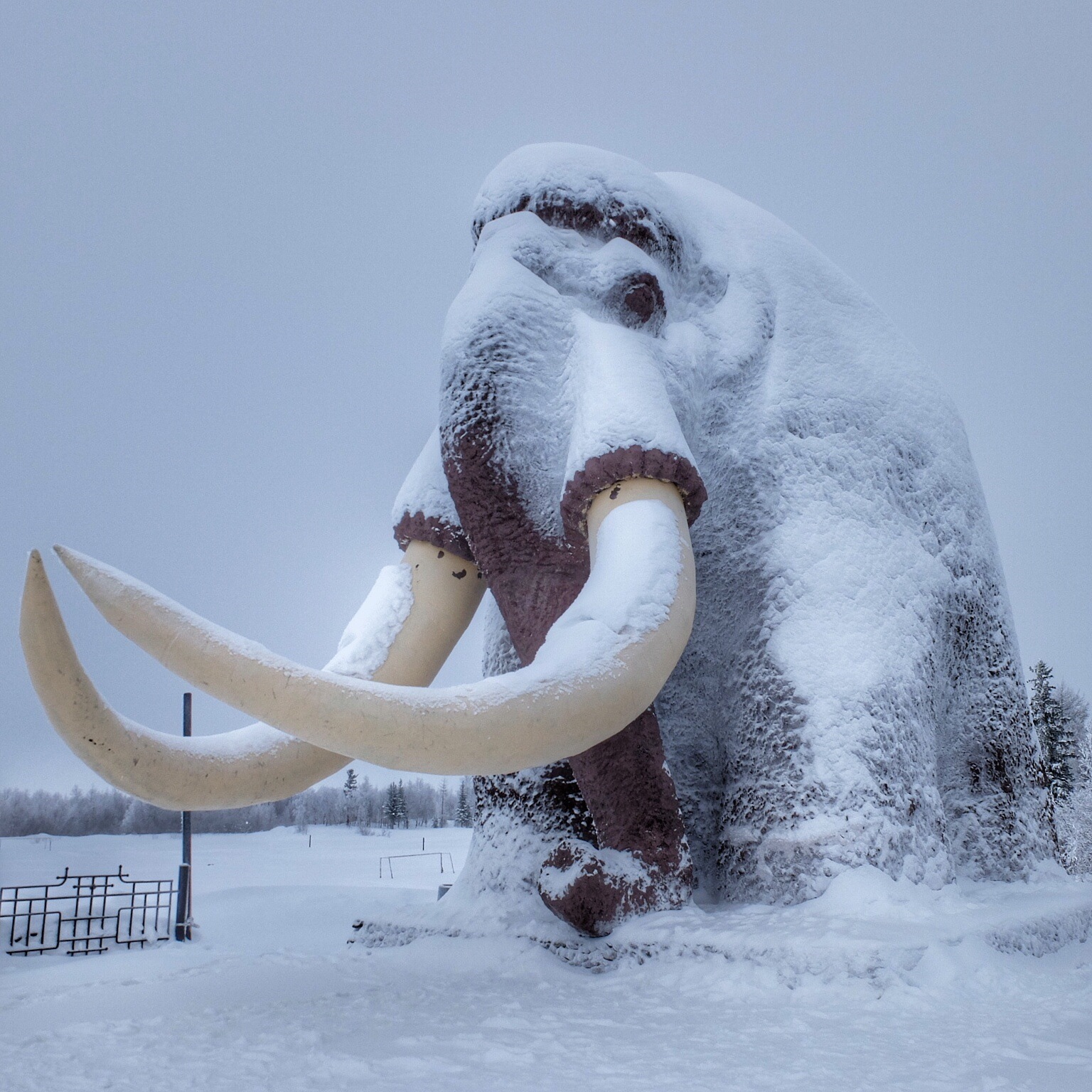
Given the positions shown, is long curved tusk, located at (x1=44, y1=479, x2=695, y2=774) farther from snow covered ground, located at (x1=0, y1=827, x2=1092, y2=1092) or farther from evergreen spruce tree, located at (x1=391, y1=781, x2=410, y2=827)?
evergreen spruce tree, located at (x1=391, y1=781, x2=410, y2=827)

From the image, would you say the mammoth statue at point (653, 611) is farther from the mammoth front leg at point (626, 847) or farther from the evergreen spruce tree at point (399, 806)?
the evergreen spruce tree at point (399, 806)

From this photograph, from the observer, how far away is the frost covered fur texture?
2291 mm

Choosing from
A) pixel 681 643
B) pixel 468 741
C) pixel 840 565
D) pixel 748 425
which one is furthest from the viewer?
pixel 748 425

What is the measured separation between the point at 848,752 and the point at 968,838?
2.29 feet

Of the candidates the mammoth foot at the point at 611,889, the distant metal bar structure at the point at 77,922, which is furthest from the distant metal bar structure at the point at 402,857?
the mammoth foot at the point at 611,889

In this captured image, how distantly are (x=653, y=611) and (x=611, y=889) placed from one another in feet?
2.28

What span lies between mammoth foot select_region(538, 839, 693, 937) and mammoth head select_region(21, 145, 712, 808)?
0.51m

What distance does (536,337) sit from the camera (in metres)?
2.46

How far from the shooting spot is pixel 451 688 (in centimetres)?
169

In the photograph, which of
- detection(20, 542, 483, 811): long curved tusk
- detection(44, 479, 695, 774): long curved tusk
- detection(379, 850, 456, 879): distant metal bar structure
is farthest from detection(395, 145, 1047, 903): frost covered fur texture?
detection(379, 850, 456, 879): distant metal bar structure

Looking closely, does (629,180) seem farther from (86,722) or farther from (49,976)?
(49,976)

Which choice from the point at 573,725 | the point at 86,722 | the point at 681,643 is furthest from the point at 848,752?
the point at 86,722

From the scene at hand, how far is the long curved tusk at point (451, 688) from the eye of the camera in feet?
5.24

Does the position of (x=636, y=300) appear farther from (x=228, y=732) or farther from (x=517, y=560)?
(x=228, y=732)
